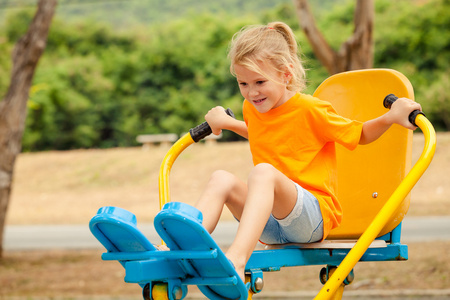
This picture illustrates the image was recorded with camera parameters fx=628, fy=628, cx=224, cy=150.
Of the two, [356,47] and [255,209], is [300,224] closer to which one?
[255,209]

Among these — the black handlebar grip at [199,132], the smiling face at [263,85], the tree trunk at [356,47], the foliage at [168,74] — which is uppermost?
the smiling face at [263,85]

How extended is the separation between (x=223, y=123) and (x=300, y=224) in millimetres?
663

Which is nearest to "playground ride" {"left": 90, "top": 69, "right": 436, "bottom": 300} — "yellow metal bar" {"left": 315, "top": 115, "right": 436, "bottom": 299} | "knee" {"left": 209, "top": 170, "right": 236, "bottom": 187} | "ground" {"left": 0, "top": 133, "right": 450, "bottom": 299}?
"yellow metal bar" {"left": 315, "top": 115, "right": 436, "bottom": 299}

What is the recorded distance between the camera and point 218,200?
2242 millimetres

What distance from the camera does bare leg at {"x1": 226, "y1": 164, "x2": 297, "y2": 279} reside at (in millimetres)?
2033

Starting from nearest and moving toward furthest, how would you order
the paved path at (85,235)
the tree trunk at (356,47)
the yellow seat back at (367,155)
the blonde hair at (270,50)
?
the blonde hair at (270,50) < the yellow seat back at (367,155) < the tree trunk at (356,47) < the paved path at (85,235)

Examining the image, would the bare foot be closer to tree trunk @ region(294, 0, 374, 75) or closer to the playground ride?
the playground ride

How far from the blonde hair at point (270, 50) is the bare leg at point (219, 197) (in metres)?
0.41

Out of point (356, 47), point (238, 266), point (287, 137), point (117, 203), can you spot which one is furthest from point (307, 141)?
point (117, 203)

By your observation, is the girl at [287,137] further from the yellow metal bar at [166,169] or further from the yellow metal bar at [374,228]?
the yellow metal bar at [166,169]

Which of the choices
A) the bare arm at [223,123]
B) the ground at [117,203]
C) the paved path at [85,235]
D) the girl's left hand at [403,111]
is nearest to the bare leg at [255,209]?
the girl's left hand at [403,111]

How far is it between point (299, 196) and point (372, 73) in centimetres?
85

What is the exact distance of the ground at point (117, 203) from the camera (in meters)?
5.28

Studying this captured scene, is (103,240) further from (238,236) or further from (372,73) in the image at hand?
(372,73)
